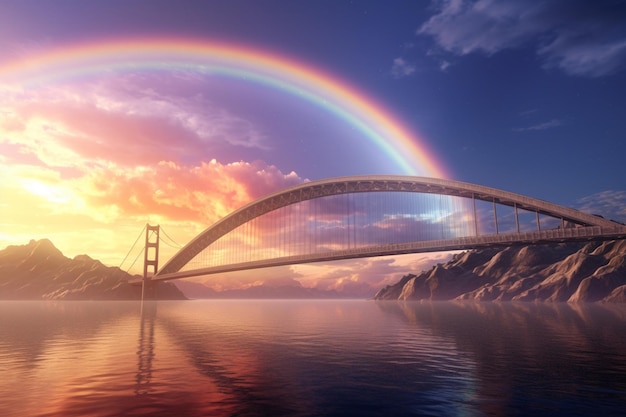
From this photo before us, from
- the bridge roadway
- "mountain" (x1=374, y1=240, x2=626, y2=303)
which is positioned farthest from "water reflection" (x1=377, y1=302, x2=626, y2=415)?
"mountain" (x1=374, y1=240, x2=626, y2=303)

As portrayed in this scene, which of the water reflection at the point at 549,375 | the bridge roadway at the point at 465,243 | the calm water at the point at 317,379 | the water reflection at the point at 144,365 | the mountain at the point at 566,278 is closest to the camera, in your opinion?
the calm water at the point at 317,379

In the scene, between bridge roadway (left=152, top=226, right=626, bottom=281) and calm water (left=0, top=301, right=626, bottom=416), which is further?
bridge roadway (left=152, top=226, right=626, bottom=281)

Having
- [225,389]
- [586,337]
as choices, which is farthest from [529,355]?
[225,389]

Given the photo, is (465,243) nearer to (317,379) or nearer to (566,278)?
(317,379)

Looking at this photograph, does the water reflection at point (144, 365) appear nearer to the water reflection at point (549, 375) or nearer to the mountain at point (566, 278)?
the water reflection at point (549, 375)

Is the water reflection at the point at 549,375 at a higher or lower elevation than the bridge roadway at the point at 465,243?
lower

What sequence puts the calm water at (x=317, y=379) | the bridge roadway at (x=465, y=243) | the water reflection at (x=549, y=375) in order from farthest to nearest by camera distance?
1. the bridge roadway at (x=465, y=243)
2. the water reflection at (x=549, y=375)
3. the calm water at (x=317, y=379)

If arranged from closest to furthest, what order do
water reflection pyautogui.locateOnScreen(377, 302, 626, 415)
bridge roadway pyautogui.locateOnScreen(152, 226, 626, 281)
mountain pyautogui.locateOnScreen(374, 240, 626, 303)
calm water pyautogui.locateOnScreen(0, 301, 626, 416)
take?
calm water pyautogui.locateOnScreen(0, 301, 626, 416) < water reflection pyautogui.locateOnScreen(377, 302, 626, 415) < bridge roadway pyautogui.locateOnScreen(152, 226, 626, 281) < mountain pyautogui.locateOnScreen(374, 240, 626, 303)

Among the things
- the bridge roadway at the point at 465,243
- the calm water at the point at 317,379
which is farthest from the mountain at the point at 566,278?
the calm water at the point at 317,379

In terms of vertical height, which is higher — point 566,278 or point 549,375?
point 566,278

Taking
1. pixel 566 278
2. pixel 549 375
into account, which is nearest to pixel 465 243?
pixel 549 375

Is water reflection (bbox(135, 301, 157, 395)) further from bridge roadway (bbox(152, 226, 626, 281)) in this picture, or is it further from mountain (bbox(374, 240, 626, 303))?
mountain (bbox(374, 240, 626, 303))
